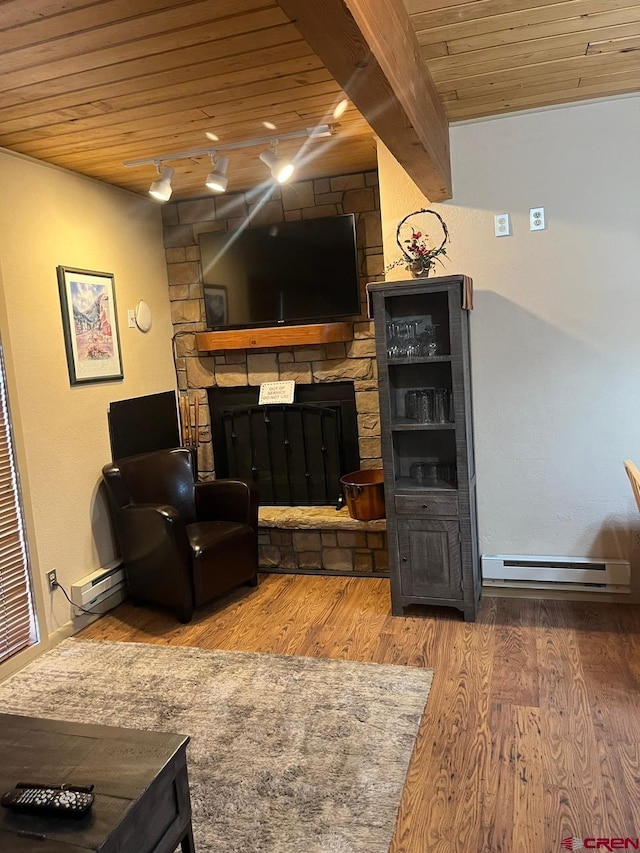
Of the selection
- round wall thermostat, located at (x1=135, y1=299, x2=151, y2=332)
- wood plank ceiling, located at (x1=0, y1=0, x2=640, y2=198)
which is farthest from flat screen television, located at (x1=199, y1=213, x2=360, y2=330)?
wood plank ceiling, located at (x1=0, y1=0, x2=640, y2=198)

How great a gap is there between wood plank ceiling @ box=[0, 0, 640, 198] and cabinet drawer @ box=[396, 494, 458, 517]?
1.86 m

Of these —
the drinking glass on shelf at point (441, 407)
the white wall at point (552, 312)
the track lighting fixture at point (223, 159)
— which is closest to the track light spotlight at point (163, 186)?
the track lighting fixture at point (223, 159)

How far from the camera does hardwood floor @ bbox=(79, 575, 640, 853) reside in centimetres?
186

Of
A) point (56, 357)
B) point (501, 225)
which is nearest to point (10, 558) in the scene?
point (56, 357)

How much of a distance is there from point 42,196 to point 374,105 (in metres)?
2.15

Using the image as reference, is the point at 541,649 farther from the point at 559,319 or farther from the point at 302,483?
the point at 302,483

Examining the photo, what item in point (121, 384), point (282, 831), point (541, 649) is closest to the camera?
point (282, 831)

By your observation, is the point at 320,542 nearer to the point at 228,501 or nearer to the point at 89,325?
the point at 228,501

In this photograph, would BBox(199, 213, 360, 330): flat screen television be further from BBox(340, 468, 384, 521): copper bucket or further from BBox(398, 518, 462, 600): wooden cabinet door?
BBox(398, 518, 462, 600): wooden cabinet door

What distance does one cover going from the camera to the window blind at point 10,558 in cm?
299

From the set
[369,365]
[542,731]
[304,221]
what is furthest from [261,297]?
[542,731]

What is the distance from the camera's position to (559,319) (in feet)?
10.4

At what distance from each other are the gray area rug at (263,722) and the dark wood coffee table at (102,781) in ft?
1.28

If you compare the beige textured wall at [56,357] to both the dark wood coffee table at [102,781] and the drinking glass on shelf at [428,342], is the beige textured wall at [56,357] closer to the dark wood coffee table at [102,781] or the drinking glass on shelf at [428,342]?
the dark wood coffee table at [102,781]
